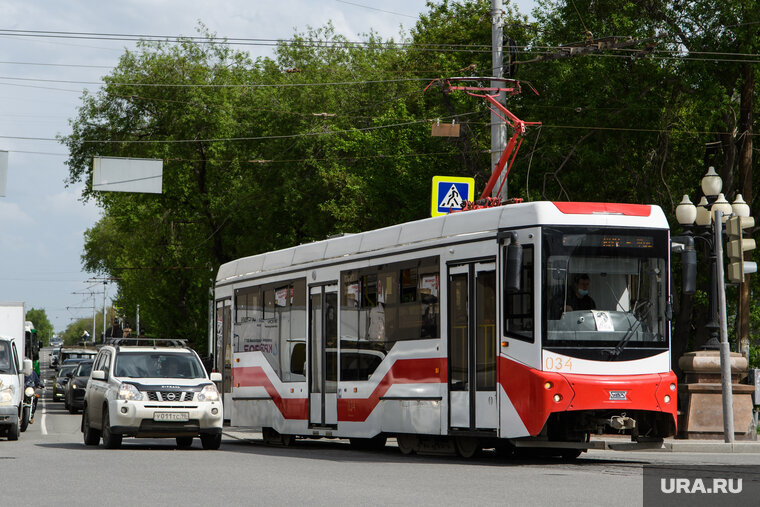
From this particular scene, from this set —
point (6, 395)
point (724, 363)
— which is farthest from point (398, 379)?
point (6, 395)

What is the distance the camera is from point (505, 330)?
15.9 metres

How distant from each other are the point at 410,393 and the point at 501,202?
4.02 m

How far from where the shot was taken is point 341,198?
149 ft

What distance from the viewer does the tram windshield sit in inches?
613

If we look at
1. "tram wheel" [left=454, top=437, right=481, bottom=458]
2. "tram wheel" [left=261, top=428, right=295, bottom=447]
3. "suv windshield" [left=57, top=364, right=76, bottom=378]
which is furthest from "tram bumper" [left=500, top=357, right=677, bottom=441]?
"suv windshield" [left=57, top=364, right=76, bottom=378]

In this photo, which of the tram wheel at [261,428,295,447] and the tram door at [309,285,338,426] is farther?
the tram wheel at [261,428,295,447]

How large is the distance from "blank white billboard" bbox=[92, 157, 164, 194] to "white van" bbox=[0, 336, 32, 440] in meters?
11.4

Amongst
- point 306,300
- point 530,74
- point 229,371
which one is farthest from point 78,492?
point 530,74

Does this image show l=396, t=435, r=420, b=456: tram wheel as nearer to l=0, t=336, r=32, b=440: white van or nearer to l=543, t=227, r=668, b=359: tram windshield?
l=543, t=227, r=668, b=359: tram windshield

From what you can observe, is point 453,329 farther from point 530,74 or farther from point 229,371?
point 530,74

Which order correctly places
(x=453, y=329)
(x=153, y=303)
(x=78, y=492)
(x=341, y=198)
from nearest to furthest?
1. (x=78, y=492)
2. (x=453, y=329)
3. (x=341, y=198)
4. (x=153, y=303)

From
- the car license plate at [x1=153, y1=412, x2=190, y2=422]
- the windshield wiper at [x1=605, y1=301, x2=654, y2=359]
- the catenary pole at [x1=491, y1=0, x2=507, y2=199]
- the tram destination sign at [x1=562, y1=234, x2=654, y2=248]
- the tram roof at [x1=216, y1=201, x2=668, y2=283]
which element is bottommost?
the car license plate at [x1=153, y1=412, x2=190, y2=422]

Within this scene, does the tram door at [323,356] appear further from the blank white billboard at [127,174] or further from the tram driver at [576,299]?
the blank white billboard at [127,174]

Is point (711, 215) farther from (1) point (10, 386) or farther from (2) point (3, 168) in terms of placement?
(2) point (3, 168)
